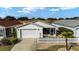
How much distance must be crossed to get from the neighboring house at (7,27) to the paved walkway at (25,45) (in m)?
0.16

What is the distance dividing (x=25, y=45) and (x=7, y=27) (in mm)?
301

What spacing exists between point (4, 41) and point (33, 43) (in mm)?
346

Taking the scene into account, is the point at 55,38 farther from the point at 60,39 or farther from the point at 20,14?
the point at 20,14

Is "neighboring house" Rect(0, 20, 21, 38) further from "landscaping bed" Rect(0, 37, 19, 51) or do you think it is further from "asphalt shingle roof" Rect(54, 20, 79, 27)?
"asphalt shingle roof" Rect(54, 20, 79, 27)

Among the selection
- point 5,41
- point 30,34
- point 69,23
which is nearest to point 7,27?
point 5,41

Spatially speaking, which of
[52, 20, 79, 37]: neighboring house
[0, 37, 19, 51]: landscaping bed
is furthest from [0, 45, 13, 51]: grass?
[52, 20, 79, 37]: neighboring house

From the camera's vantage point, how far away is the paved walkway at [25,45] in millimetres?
3041

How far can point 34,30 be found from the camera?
10.0 ft

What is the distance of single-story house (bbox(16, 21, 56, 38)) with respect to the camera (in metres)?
3.04

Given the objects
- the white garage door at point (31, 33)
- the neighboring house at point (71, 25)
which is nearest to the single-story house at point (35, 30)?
the white garage door at point (31, 33)

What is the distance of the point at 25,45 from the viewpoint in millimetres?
3039

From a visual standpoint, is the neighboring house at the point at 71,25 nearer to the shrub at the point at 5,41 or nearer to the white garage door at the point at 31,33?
the white garage door at the point at 31,33

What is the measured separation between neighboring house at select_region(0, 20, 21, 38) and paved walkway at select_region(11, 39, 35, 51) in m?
0.16

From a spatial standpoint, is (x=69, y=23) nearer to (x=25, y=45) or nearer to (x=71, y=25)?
(x=71, y=25)
